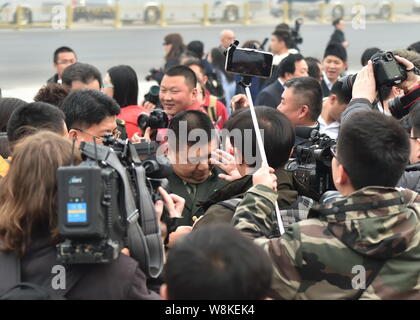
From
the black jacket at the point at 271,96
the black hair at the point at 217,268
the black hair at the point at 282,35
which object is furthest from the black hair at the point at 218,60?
the black hair at the point at 217,268

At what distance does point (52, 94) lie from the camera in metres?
5.50

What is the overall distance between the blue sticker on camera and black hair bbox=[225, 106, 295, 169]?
1.19m

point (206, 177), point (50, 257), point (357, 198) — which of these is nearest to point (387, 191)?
point (357, 198)

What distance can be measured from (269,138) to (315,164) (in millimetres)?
423

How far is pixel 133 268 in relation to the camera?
261 centimetres

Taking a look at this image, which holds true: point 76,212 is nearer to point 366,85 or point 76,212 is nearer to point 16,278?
point 16,278

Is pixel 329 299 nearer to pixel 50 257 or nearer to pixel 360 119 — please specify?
pixel 360 119

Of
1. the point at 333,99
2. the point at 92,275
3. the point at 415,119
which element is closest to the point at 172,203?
the point at 92,275

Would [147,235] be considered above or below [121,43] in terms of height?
above

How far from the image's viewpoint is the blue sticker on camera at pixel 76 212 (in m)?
2.36

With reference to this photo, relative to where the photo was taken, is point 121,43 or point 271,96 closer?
point 271,96

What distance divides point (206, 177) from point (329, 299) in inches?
70.2

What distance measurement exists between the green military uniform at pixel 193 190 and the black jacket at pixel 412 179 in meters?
1.04

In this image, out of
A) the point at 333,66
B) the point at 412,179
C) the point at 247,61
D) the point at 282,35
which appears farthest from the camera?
the point at 282,35
